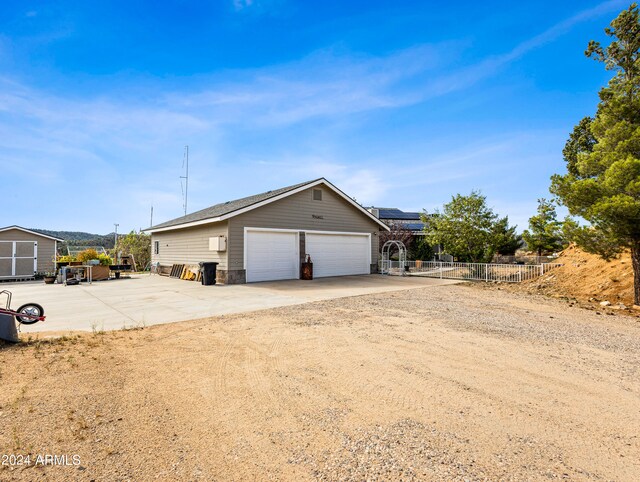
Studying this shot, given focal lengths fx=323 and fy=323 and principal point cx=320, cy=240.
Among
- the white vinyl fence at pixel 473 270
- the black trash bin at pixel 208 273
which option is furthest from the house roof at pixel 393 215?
the black trash bin at pixel 208 273

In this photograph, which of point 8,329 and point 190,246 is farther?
point 190,246

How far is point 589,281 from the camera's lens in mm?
12578

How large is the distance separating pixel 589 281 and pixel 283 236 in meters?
12.6

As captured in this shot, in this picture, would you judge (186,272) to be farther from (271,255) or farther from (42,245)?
(42,245)

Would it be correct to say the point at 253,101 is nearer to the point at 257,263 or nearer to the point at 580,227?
the point at 257,263

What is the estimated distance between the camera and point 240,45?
42.4ft

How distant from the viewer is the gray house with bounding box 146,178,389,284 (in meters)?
13.9

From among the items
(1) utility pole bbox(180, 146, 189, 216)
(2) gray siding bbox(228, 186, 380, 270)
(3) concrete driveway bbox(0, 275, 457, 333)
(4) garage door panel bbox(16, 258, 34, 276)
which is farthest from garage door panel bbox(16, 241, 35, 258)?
(2) gray siding bbox(228, 186, 380, 270)

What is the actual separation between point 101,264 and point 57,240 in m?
4.28

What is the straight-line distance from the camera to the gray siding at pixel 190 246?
14288 mm

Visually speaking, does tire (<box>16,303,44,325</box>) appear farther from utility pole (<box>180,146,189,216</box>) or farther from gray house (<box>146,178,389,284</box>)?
utility pole (<box>180,146,189,216</box>)

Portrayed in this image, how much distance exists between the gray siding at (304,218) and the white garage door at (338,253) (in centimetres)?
46

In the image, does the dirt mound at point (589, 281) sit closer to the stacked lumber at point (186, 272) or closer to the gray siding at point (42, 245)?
the stacked lumber at point (186, 272)

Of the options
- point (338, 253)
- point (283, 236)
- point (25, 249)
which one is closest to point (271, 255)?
point (283, 236)
